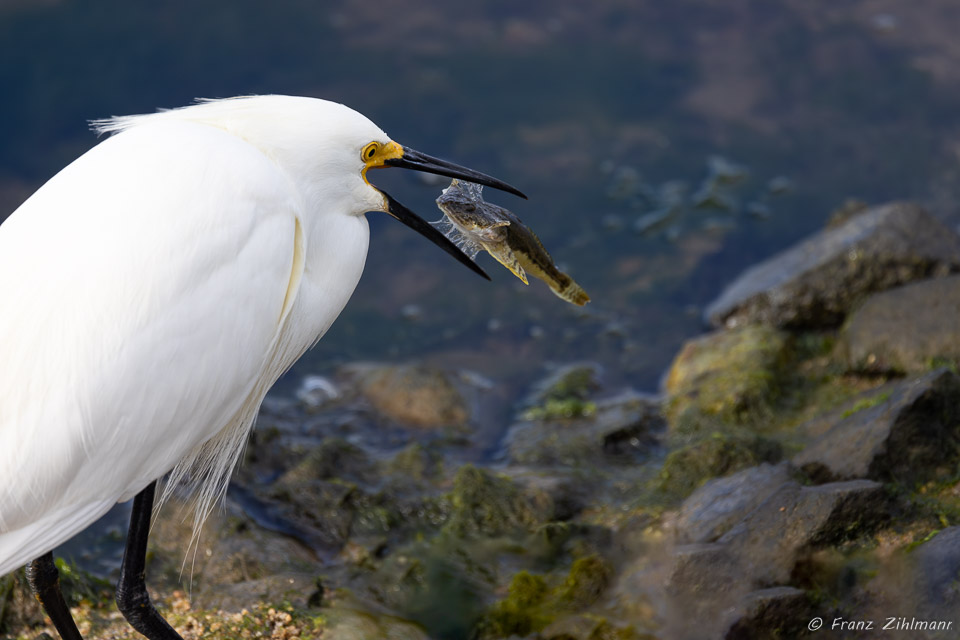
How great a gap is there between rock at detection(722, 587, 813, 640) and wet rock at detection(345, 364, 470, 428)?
8.32ft

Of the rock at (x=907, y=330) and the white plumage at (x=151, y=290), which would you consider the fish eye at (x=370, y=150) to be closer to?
the white plumage at (x=151, y=290)

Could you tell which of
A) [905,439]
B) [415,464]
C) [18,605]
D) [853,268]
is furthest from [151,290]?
[853,268]

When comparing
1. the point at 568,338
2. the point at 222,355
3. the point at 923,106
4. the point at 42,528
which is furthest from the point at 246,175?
the point at 923,106

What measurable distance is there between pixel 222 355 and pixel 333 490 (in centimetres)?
174

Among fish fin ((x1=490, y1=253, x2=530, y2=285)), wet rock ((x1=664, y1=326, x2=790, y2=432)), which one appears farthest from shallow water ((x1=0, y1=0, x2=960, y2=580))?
fish fin ((x1=490, y1=253, x2=530, y2=285))

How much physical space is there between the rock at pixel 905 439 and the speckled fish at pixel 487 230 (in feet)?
4.11

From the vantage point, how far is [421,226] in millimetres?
3057

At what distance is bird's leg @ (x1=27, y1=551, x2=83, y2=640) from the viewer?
2.91 meters

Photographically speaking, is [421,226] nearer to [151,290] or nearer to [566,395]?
[151,290]

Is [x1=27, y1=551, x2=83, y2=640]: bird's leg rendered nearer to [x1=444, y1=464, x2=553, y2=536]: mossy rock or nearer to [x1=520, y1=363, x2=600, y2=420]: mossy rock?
[x1=444, y1=464, x2=553, y2=536]: mossy rock

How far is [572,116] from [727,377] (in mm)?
3124

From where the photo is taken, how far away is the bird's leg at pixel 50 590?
291 cm

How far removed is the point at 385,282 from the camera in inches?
248

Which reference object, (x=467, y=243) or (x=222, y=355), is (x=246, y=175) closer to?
(x=222, y=355)
